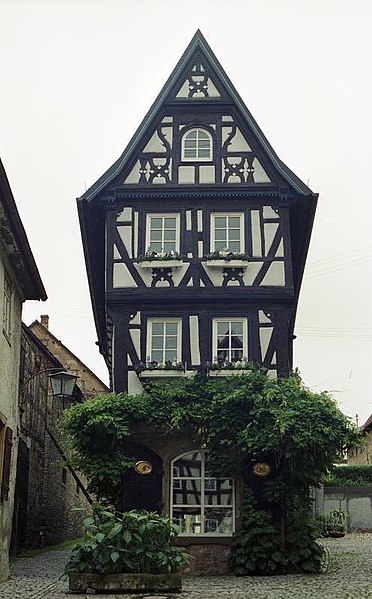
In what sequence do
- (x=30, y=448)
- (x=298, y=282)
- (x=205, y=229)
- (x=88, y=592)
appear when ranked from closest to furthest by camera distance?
(x=88, y=592), (x=205, y=229), (x=298, y=282), (x=30, y=448)

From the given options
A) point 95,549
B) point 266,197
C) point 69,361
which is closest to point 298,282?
point 266,197

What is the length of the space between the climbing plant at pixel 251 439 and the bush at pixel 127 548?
4.51 meters

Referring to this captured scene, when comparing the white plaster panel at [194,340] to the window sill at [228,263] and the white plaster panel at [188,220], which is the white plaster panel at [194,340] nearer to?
the window sill at [228,263]

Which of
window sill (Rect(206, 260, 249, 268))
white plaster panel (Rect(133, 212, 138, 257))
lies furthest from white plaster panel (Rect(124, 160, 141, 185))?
window sill (Rect(206, 260, 249, 268))

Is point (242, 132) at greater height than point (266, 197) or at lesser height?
greater

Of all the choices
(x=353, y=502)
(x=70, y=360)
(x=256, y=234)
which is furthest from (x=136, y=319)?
(x=70, y=360)

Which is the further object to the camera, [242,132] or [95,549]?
[242,132]

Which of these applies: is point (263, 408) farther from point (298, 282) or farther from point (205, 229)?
point (298, 282)

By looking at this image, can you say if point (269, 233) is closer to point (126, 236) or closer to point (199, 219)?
point (199, 219)

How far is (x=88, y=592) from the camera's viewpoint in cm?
1467

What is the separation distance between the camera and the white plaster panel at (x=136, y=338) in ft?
70.7

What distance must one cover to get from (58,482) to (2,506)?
16.7 meters

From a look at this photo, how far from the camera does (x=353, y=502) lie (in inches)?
1484

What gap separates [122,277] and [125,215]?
1621mm
